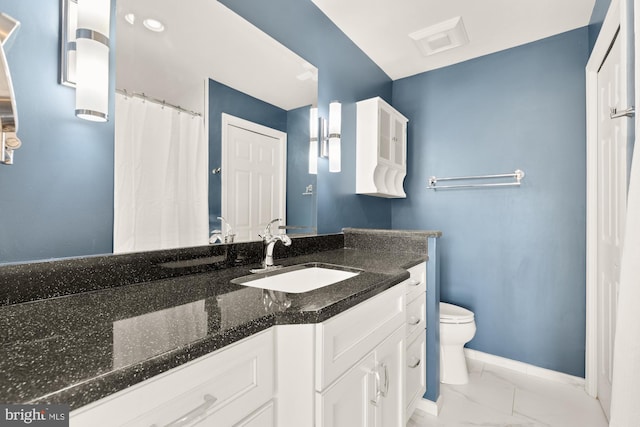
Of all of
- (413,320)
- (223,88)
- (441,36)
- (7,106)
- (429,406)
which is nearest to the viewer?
(7,106)

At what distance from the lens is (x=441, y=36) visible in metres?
2.33

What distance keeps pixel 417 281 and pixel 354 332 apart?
833mm

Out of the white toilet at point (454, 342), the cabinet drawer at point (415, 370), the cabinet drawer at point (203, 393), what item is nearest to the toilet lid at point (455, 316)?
the white toilet at point (454, 342)

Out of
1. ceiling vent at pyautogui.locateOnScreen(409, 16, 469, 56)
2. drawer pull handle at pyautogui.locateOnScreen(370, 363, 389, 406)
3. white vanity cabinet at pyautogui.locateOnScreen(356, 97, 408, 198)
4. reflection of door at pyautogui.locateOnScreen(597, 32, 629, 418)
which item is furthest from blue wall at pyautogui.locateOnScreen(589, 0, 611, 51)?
drawer pull handle at pyautogui.locateOnScreen(370, 363, 389, 406)

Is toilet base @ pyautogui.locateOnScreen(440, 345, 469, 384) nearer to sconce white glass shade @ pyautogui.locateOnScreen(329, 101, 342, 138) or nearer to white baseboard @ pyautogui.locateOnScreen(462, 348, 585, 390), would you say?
white baseboard @ pyautogui.locateOnScreen(462, 348, 585, 390)

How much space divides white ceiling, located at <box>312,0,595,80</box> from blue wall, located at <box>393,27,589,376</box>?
6.2 inches

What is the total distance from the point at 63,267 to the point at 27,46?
2.12 ft

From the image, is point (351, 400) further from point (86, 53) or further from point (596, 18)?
point (596, 18)

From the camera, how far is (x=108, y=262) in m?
1.04

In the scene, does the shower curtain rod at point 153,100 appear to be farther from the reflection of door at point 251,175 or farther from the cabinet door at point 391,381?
the cabinet door at point 391,381

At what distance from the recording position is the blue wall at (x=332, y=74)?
5.85ft

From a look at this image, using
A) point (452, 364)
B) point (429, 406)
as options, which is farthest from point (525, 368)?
point (429, 406)

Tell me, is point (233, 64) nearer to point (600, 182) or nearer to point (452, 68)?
point (452, 68)

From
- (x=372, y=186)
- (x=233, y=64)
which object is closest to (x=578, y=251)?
(x=372, y=186)
